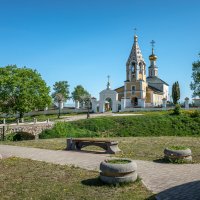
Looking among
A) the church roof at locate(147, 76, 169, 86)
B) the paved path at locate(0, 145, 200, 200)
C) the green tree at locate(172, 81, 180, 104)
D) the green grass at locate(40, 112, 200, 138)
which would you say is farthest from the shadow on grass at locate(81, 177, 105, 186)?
the church roof at locate(147, 76, 169, 86)

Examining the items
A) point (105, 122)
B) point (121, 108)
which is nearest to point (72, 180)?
point (105, 122)

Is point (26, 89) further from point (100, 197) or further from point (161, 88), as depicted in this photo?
point (161, 88)

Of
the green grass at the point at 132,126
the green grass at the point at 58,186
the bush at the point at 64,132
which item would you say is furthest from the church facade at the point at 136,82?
the green grass at the point at 58,186

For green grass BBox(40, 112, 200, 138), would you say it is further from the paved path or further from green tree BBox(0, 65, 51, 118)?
the paved path

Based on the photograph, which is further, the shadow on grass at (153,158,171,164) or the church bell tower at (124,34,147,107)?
the church bell tower at (124,34,147,107)

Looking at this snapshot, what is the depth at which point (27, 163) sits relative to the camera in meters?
11.3

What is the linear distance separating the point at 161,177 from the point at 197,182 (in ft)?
3.62

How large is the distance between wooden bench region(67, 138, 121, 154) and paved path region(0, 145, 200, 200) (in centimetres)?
57

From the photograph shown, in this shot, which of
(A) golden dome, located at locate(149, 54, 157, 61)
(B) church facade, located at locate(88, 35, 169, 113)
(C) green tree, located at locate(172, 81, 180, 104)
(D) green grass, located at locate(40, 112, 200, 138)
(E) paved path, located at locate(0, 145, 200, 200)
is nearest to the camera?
(E) paved path, located at locate(0, 145, 200, 200)

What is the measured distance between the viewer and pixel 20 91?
1560 inches

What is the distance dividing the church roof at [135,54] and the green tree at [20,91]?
2443 centimetres

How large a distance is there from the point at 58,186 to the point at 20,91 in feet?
108

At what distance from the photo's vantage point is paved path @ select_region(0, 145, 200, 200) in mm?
7180

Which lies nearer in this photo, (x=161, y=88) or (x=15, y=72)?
(x=15, y=72)
